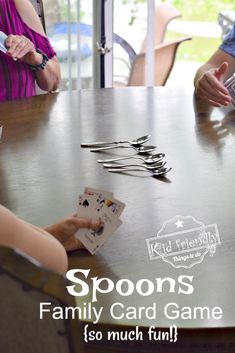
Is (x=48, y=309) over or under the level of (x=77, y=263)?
over

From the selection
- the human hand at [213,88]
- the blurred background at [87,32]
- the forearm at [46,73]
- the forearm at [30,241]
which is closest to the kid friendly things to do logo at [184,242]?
the forearm at [30,241]

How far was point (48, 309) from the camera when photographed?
2.63ft

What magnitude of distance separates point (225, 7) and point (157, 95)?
142 inches

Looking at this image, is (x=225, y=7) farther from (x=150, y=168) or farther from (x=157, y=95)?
(x=150, y=168)

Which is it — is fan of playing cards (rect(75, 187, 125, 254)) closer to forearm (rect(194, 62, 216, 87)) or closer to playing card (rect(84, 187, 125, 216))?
playing card (rect(84, 187, 125, 216))

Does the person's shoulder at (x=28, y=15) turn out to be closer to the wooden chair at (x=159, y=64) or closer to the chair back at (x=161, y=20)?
the wooden chair at (x=159, y=64)

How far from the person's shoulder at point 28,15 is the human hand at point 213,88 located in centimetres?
67

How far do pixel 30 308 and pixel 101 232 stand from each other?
0.43 meters

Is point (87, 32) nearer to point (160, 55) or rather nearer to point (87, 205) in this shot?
point (160, 55)

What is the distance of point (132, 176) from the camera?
1.65 m

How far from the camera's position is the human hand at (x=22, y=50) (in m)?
2.32

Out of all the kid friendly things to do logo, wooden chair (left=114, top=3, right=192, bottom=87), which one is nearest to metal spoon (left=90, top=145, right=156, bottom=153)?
the kid friendly things to do logo

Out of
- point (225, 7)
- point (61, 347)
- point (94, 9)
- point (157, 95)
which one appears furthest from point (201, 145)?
point (225, 7)

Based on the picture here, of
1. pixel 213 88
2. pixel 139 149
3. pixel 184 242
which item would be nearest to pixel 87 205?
pixel 184 242
